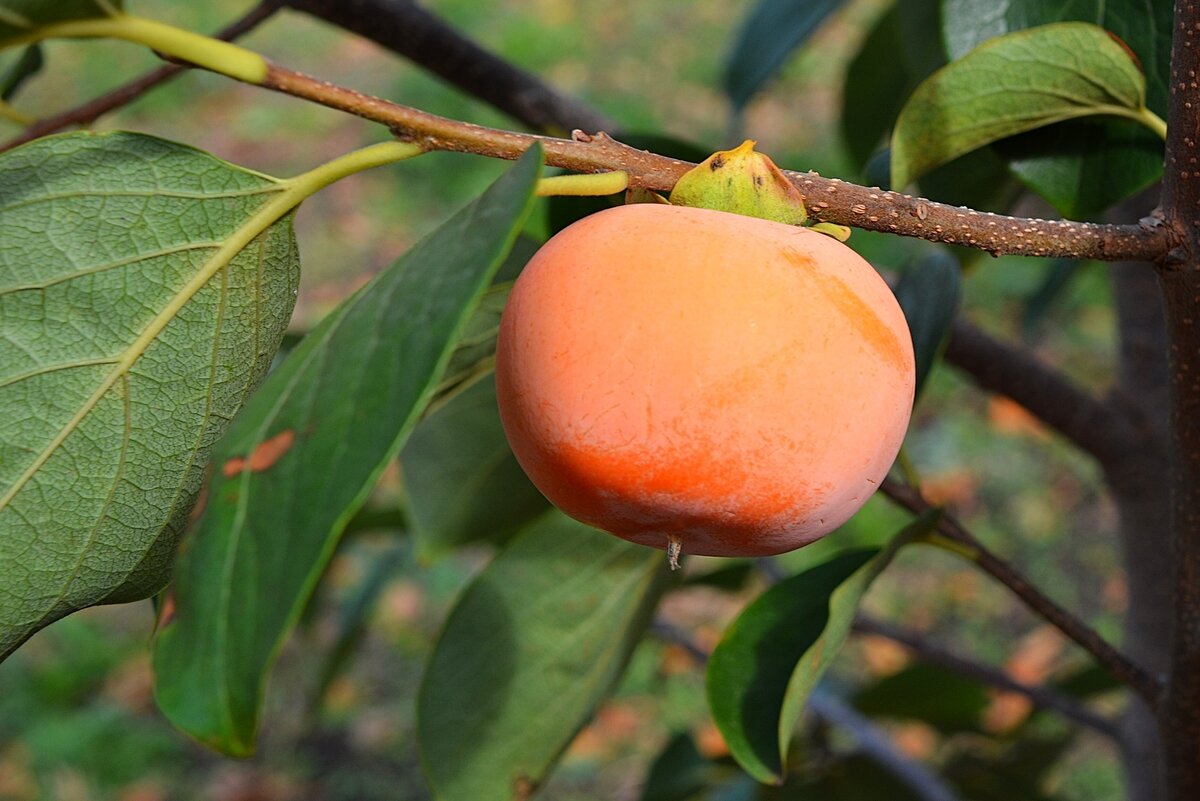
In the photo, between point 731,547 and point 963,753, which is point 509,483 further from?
point 963,753

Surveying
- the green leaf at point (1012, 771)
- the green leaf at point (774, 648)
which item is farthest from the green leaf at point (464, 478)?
the green leaf at point (1012, 771)

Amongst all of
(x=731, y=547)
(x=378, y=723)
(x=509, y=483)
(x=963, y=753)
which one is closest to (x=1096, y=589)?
(x=963, y=753)

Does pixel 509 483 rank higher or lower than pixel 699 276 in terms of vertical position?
lower

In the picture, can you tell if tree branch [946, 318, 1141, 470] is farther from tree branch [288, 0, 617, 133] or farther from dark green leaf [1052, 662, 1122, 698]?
tree branch [288, 0, 617, 133]

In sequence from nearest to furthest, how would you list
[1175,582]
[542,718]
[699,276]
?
1. [699,276]
2. [1175,582]
3. [542,718]

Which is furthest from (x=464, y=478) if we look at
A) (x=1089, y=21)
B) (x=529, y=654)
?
(x=1089, y=21)

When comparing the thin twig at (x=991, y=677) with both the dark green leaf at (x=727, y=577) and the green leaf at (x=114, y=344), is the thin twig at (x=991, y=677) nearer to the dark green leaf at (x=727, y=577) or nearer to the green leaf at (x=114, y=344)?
the dark green leaf at (x=727, y=577)

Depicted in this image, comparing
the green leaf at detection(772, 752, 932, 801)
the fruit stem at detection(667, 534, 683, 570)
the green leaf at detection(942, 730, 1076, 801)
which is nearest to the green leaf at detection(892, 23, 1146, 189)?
the fruit stem at detection(667, 534, 683, 570)

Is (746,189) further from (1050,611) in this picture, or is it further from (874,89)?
(874,89)

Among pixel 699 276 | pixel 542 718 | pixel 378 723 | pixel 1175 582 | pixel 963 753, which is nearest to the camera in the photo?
pixel 699 276

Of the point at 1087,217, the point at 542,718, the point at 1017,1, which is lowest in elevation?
the point at 542,718
